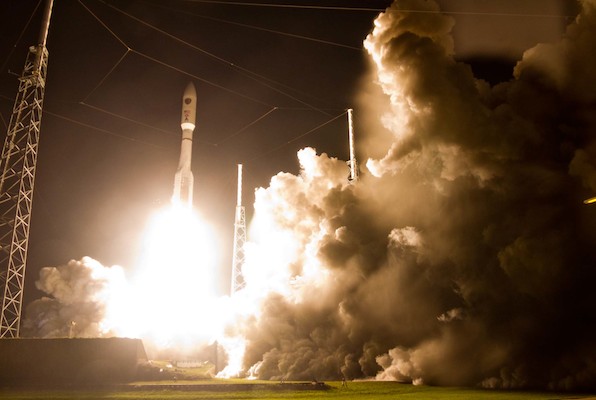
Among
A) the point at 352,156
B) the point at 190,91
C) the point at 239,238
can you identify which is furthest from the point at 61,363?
the point at 190,91

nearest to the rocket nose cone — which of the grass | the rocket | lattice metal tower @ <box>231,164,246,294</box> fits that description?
the rocket

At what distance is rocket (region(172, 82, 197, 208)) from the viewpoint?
49312 mm

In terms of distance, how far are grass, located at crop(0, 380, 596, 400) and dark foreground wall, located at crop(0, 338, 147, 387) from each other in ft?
5.76

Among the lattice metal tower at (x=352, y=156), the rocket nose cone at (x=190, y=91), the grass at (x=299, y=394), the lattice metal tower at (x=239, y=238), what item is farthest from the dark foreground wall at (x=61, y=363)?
the rocket nose cone at (x=190, y=91)

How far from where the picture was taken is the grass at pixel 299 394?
20.3m

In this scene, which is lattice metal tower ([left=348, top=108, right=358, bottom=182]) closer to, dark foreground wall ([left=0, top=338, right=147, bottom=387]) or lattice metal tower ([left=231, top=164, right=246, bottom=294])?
lattice metal tower ([left=231, top=164, right=246, bottom=294])

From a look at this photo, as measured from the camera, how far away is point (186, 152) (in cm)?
4994

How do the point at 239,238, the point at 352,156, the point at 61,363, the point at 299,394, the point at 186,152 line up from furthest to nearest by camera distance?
the point at 186,152
the point at 239,238
the point at 352,156
the point at 61,363
the point at 299,394

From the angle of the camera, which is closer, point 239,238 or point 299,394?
point 299,394

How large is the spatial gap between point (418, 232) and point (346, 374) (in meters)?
9.47

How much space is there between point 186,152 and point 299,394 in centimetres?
3225

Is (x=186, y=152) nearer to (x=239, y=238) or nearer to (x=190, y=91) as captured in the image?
(x=190, y=91)

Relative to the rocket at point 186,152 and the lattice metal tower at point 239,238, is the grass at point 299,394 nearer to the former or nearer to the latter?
the lattice metal tower at point 239,238

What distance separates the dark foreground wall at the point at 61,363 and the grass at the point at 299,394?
1.76 m
